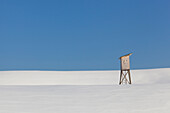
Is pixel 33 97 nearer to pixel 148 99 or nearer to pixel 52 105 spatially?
pixel 52 105

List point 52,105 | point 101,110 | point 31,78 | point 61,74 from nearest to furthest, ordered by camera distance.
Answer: point 101,110 < point 52,105 < point 31,78 < point 61,74

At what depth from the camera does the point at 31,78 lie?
902 inches

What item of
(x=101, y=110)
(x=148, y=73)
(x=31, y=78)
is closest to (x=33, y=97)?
(x=101, y=110)

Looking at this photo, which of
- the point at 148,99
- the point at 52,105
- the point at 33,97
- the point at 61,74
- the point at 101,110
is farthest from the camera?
the point at 61,74

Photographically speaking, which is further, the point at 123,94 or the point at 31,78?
the point at 31,78

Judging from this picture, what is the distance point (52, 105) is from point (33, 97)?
80 cm

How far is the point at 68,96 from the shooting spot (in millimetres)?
5039

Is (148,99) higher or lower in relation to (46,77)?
lower

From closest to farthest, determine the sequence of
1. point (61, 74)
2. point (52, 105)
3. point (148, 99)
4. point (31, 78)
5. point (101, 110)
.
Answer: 1. point (101, 110)
2. point (52, 105)
3. point (148, 99)
4. point (31, 78)
5. point (61, 74)

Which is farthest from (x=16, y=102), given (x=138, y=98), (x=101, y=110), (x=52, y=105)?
(x=138, y=98)

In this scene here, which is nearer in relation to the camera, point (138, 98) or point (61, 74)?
point (138, 98)

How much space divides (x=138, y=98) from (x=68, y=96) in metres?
1.58

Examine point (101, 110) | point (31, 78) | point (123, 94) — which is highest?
point (31, 78)

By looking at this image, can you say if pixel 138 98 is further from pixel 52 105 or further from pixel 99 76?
pixel 99 76
